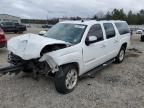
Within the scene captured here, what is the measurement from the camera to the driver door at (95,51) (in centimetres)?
548

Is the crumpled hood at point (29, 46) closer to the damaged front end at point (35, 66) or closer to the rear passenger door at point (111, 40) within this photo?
the damaged front end at point (35, 66)

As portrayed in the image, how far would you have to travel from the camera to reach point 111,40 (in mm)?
6934

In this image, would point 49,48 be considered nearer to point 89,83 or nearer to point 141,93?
point 89,83

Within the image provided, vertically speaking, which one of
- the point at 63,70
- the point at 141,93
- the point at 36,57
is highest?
the point at 36,57

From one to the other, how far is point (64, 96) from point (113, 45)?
3.19 meters

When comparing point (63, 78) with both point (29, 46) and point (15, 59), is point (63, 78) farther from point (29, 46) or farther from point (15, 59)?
point (15, 59)

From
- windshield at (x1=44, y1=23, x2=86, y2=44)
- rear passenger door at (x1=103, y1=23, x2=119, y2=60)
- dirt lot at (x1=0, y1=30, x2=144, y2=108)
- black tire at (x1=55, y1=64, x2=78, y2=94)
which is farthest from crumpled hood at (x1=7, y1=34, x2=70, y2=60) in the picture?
rear passenger door at (x1=103, y1=23, x2=119, y2=60)

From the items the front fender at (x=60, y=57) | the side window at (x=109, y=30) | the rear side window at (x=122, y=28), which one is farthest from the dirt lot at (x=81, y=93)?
the rear side window at (x=122, y=28)

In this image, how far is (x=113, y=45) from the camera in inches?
281

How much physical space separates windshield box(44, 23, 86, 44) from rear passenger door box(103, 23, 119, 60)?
130cm

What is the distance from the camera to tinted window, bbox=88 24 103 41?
19.2ft

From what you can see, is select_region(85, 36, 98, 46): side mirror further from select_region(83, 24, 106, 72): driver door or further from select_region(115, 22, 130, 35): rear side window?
select_region(115, 22, 130, 35): rear side window

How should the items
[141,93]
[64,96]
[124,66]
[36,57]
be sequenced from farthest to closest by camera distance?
[124,66], [141,93], [64,96], [36,57]

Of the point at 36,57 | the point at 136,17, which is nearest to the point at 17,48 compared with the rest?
the point at 36,57
